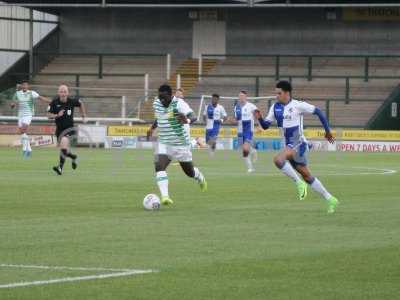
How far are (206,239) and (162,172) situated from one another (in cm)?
595

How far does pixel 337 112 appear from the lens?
194 ft

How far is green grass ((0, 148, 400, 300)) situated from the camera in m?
11.0

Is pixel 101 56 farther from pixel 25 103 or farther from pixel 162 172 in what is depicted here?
pixel 162 172

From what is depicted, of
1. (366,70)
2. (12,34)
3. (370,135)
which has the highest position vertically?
(12,34)

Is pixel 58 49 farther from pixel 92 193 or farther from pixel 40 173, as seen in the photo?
pixel 92 193

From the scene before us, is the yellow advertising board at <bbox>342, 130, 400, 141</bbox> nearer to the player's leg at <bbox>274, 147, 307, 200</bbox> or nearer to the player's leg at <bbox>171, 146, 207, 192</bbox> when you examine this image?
the player's leg at <bbox>274, 147, 307, 200</bbox>

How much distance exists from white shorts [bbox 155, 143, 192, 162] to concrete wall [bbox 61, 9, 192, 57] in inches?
1870

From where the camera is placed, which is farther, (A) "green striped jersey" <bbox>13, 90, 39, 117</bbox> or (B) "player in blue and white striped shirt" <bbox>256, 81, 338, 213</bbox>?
(A) "green striped jersey" <bbox>13, 90, 39, 117</bbox>

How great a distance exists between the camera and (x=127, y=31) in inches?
2773

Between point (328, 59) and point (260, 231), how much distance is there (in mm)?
50339

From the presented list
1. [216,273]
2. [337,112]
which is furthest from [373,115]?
[216,273]

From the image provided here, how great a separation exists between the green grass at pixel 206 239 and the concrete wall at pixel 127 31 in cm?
4173

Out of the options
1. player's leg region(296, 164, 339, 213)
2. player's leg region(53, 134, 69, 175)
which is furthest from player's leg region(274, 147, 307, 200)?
player's leg region(53, 134, 69, 175)

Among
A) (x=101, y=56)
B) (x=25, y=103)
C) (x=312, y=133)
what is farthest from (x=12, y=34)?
(x=25, y=103)
